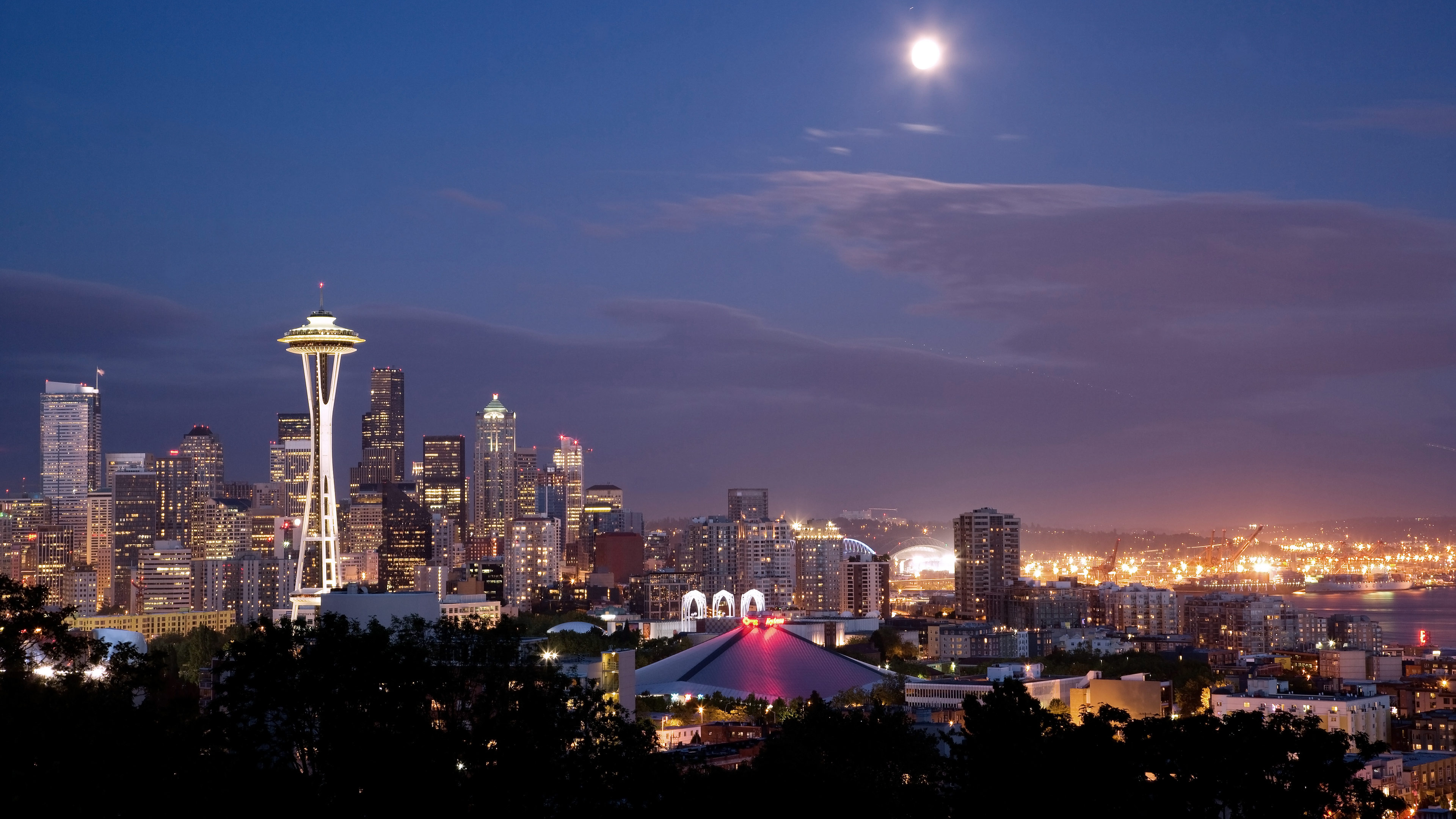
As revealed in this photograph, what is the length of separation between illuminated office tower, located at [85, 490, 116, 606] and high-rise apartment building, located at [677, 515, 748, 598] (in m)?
45.1

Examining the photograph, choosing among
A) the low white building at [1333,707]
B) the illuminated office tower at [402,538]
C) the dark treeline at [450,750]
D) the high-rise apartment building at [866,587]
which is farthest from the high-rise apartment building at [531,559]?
the dark treeline at [450,750]

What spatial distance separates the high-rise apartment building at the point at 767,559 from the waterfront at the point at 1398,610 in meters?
42.1

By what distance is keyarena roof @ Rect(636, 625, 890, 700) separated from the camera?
204 feet

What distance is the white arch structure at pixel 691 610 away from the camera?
3873 inches

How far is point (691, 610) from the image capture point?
10788cm

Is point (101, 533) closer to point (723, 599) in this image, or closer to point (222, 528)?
point (222, 528)

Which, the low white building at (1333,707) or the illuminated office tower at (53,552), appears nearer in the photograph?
the low white building at (1333,707)

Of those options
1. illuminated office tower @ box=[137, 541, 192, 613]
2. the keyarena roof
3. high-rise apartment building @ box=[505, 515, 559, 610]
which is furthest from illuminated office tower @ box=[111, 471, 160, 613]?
the keyarena roof

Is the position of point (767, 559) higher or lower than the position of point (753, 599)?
higher

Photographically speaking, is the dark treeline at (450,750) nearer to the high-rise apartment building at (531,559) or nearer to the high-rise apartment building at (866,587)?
the high-rise apartment building at (866,587)

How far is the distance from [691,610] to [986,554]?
21.9 metres

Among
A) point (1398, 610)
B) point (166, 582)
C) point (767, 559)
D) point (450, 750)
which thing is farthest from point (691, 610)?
point (450, 750)

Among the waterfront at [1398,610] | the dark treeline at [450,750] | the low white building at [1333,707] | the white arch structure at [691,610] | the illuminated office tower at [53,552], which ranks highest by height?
the illuminated office tower at [53,552]

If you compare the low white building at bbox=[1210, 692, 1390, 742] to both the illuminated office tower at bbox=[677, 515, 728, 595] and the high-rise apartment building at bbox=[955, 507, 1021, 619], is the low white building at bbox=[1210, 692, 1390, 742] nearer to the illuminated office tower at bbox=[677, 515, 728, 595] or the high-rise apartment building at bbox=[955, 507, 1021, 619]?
the high-rise apartment building at bbox=[955, 507, 1021, 619]
